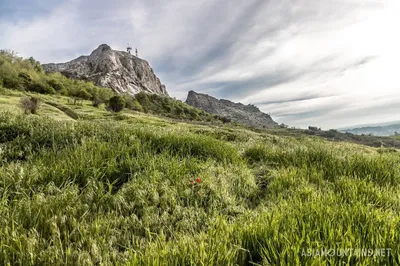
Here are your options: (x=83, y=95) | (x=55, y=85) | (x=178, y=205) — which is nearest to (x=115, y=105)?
(x=83, y=95)

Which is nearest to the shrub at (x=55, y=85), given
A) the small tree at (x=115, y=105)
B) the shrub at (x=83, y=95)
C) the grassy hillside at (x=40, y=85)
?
the grassy hillside at (x=40, y=85)

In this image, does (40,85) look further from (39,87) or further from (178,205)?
(178,205)

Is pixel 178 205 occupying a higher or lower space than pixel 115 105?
lower

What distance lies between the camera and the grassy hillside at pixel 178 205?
195 cm

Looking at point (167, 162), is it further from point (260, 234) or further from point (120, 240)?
point (260, 234)

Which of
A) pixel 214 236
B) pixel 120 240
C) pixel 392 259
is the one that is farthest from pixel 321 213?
pixel 120 240

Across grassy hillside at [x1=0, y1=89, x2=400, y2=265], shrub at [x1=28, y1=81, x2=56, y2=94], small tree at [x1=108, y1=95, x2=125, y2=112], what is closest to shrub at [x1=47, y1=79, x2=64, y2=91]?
shrub at [x1=28, y1=81, x2=56, y2=94]

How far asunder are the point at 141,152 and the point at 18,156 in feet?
8.12

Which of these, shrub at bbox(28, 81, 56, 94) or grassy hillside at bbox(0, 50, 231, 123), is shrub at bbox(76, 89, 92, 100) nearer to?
grassy hillside at bbox(0, 50, 231, 123)

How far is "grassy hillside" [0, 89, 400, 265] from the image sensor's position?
195 centimetres

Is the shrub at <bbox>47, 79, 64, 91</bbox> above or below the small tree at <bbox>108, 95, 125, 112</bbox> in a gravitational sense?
above

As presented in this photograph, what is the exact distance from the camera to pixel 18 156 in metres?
4.54

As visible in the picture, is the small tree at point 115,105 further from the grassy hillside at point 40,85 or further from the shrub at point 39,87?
the shrub at point 39,87

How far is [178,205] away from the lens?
3141 mm
